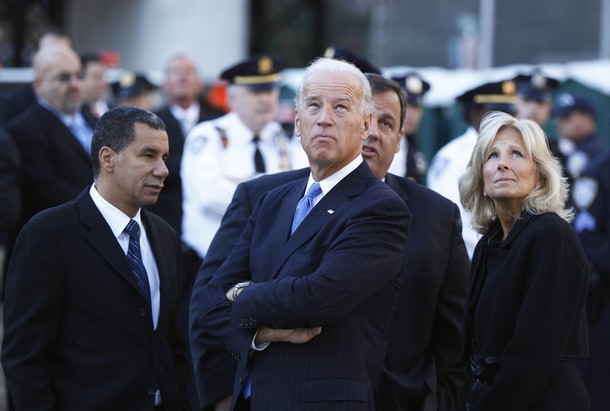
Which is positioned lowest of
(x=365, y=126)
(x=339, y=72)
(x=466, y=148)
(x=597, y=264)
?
(x=597, y=264)

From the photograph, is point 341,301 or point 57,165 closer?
point 341,301

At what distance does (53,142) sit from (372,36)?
10254 mm

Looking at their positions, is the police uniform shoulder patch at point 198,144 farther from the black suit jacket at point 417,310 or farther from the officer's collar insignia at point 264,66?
the black suit jacket at point 417,310

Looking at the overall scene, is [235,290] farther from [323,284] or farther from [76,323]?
[76,323]

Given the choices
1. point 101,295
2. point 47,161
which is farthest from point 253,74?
point 101,295

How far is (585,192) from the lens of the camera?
7289 mm

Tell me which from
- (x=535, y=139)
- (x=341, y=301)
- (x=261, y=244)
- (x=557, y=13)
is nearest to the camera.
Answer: (x=341, y=301)

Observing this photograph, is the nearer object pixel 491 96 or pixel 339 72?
pixel 339 72

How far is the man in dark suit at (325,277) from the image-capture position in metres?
3.35

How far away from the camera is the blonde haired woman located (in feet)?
12.7

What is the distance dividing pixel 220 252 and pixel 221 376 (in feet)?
1.70

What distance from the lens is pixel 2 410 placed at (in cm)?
736

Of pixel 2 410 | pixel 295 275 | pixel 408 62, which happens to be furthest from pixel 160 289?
pixel 408 62

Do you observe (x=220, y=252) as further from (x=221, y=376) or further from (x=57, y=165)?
(x=57, y=165)
